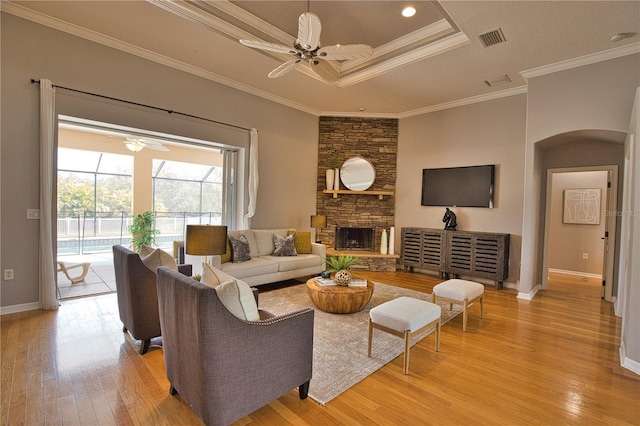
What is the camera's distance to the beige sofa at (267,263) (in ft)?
13.9

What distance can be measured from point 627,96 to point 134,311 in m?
5.90

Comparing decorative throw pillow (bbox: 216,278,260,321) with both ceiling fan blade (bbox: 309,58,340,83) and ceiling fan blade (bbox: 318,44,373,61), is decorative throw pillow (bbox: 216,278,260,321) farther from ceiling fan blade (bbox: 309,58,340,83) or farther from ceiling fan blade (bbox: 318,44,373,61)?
ceiling fan blade (bbox: 309,58,340,83)

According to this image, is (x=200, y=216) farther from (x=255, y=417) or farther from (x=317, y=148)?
(x=255, y=417)

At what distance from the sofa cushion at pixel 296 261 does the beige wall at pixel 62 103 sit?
7.17 ft

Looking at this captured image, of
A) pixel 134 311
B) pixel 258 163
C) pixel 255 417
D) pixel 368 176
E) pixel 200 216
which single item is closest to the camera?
pixel 255 417

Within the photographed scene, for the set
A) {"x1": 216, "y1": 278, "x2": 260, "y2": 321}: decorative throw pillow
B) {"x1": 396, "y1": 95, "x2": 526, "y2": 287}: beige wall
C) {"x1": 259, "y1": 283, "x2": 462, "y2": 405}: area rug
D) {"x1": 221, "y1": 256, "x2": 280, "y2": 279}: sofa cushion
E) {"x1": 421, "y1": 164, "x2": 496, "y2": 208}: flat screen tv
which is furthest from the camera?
{"x1": 421, "y1": 164, "x2": 496, "y2": 208}: flat screen tv

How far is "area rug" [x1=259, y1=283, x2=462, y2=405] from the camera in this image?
222 cm

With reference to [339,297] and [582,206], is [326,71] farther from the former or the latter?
[582,206]

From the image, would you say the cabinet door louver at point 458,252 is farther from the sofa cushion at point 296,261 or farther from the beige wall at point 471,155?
the sofa cushion at point 296,261

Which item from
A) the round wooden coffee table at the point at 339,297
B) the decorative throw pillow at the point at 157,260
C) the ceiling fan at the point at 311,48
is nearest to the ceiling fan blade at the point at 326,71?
the ceiling fan at the point at 311,48

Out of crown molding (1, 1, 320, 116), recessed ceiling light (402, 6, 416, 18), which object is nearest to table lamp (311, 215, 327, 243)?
crown molding (1, 1, 320, 116)

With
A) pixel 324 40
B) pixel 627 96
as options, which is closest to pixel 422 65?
pixel 324 40

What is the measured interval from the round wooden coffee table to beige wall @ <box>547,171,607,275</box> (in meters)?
4.79

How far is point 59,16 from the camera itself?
3.38 metres
